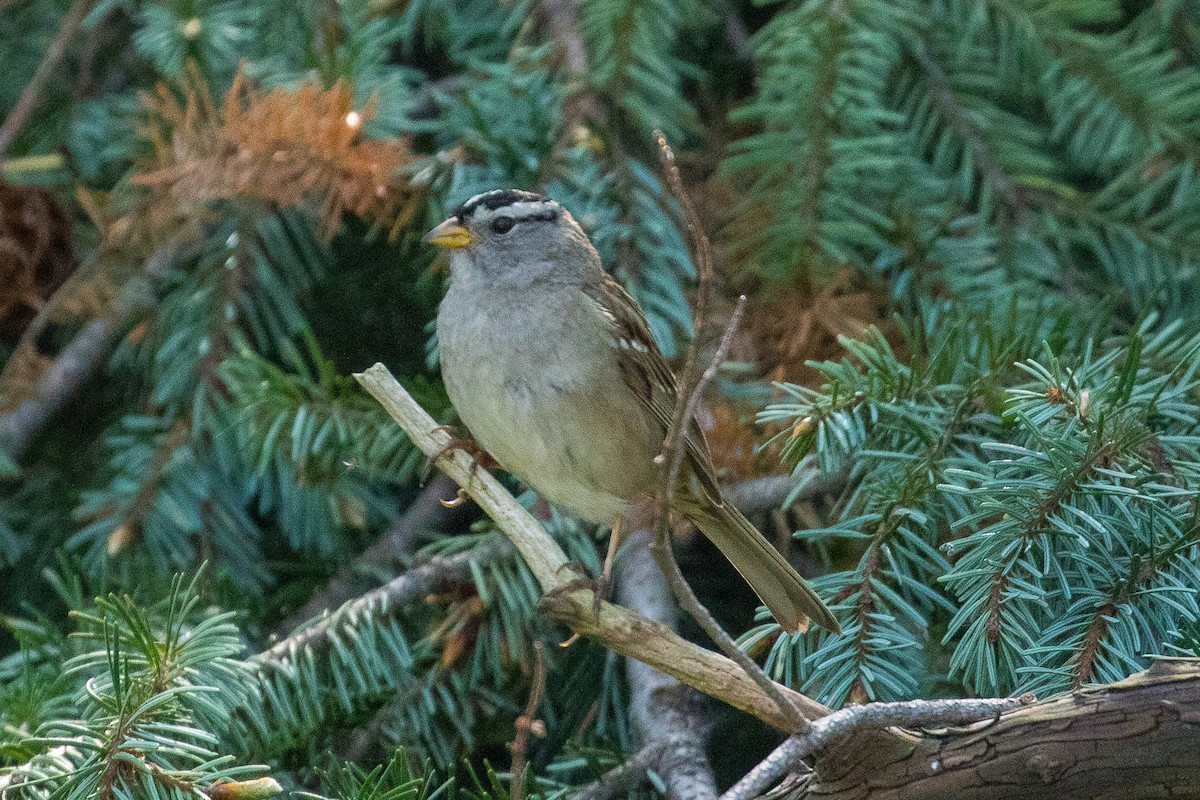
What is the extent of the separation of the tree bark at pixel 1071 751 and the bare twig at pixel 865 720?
2 centimetres

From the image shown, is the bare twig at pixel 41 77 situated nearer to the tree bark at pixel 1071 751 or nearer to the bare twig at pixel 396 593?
the bare twig at pixel 396 593

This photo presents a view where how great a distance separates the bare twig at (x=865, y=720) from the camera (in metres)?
1.12

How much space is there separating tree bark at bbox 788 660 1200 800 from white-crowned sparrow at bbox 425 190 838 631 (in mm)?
503

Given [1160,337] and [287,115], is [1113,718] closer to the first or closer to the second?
[1160,337]

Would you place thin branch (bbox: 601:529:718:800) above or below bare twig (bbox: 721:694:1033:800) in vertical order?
below

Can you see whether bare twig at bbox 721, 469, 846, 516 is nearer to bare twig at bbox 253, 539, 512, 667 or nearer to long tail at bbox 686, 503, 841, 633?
long tail at bbox 686, 503, 841, 633

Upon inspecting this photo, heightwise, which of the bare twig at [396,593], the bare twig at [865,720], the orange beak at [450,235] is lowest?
the bare twig at [396,593]

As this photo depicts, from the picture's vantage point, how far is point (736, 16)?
2.58m

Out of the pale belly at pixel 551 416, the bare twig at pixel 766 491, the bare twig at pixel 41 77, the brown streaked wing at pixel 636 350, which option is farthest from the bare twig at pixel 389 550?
the bare twig at pixel 41 77

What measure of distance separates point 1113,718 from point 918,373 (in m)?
0.64

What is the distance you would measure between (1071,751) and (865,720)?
18 cm

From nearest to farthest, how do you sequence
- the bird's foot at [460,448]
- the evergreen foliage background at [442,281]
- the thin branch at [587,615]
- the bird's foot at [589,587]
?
1. the thin branch at [587,615]
2. the bird's foot at [589,587]
3. the evergreen foliage background at [442,281]
4. the bird's foot at [460,448]

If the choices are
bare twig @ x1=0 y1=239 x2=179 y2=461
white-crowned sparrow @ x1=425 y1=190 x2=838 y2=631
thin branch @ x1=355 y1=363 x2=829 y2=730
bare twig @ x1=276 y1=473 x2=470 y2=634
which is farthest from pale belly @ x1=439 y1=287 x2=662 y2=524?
bare twig @ x1=0 y1=239 x2=179 y2=461

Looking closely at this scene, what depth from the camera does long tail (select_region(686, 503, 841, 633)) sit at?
5.15ft
